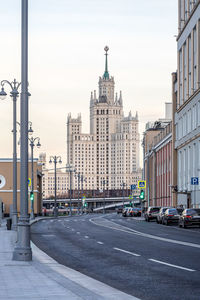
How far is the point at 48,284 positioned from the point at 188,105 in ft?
200

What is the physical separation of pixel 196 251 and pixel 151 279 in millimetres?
8177

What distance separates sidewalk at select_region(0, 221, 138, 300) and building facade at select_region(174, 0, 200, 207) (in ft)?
159

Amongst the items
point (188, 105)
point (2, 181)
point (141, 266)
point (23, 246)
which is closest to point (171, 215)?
point (188, 105)

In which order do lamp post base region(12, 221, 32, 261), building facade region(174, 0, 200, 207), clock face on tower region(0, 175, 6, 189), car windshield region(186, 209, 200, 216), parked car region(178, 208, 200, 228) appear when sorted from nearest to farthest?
lamp post base region(12, 221, 32, 261) → parked car region(178, 208, 200, 228) → car windshield region(186, 209, 200, 216) → building facade region(174, 0, 200, 207) → clock face on tower region(0, 175, 6, 189)

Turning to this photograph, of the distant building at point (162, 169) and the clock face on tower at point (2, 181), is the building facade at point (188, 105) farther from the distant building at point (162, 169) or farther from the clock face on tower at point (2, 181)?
the clock face on tower at point (2, 181)

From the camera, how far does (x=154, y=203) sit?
114688mm

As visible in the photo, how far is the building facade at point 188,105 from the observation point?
67375mm

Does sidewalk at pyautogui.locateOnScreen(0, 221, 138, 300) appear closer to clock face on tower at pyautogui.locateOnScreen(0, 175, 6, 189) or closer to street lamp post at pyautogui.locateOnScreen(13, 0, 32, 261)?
street lamp post at pyautogui.locateOnScreen(13, 0, 32, 261)

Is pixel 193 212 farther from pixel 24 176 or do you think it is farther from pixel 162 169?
pixel 162 169

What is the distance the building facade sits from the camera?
221 ft

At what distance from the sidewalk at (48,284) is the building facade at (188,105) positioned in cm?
4837

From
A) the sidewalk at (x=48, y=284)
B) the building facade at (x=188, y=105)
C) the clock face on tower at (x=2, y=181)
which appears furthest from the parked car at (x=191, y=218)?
the clock face on tower at (x=2, y=181)

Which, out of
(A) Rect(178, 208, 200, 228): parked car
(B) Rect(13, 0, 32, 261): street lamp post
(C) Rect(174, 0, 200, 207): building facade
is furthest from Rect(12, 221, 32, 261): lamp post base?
(C) Rect(174, 0, 200, 207): building facade

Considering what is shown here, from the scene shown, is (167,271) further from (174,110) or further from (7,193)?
(7,193)
